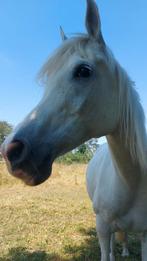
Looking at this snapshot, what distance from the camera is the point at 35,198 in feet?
25.9

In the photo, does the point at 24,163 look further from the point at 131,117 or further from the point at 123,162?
the point at 123,162

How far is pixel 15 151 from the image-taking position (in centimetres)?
148

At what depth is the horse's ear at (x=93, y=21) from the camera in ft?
5.66

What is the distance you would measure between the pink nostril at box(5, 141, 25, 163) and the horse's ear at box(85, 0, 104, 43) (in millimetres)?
802

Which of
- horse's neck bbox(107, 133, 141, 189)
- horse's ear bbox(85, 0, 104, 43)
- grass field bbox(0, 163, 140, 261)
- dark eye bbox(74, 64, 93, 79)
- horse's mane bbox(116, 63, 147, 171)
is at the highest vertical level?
horse's ear bbox(85, 0, 104, 43)

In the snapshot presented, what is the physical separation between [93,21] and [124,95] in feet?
1.54

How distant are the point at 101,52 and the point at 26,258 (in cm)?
289

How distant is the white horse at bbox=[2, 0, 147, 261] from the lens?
5.04 ft

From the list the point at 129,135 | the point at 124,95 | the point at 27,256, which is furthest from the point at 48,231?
the point at 124,95

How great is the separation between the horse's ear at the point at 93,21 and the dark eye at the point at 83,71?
23 cm

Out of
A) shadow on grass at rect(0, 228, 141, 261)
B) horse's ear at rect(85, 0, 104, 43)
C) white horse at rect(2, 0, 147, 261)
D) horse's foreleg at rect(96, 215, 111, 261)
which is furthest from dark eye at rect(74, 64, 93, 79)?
shadow on grass at rect(0, 228, 141, 261)

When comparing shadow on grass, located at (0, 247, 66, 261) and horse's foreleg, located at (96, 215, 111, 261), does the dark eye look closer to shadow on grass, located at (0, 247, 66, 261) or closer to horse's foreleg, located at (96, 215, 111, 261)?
horse's foreleg, located at (96, 215, 111, 261)

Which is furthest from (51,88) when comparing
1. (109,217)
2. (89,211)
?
(89,211)

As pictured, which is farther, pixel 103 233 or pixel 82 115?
pixel 103 233
